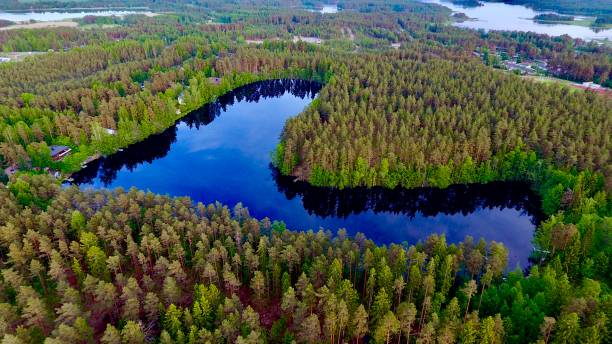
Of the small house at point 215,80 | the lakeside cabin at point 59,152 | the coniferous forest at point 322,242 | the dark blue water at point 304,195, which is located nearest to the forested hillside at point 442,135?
the coniferous forest at point 322,242

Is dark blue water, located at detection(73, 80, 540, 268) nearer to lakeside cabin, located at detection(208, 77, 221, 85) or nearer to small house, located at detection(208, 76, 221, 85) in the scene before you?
small house, located at detection(208, 76, 221, 85)

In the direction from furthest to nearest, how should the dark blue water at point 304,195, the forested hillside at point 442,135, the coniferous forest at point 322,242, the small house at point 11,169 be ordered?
1. the small house at point 11,169
2. the forested hillside at point 442,135
3. the dark blue water at point 304,195
4. the coniferous forest at point 322,242

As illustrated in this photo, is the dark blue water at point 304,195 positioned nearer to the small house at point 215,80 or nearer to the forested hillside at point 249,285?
the forested hillside at point 249,285

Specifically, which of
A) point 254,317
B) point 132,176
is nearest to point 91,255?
point 254,317

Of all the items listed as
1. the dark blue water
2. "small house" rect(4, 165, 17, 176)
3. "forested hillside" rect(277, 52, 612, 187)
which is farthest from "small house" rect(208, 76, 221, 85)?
"small house" rect(4, 165, 17, 176)

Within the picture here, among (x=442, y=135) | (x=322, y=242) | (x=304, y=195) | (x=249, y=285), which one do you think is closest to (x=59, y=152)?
(x=304, y=195)

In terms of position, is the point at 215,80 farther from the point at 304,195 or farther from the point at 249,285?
the point at 249,285
